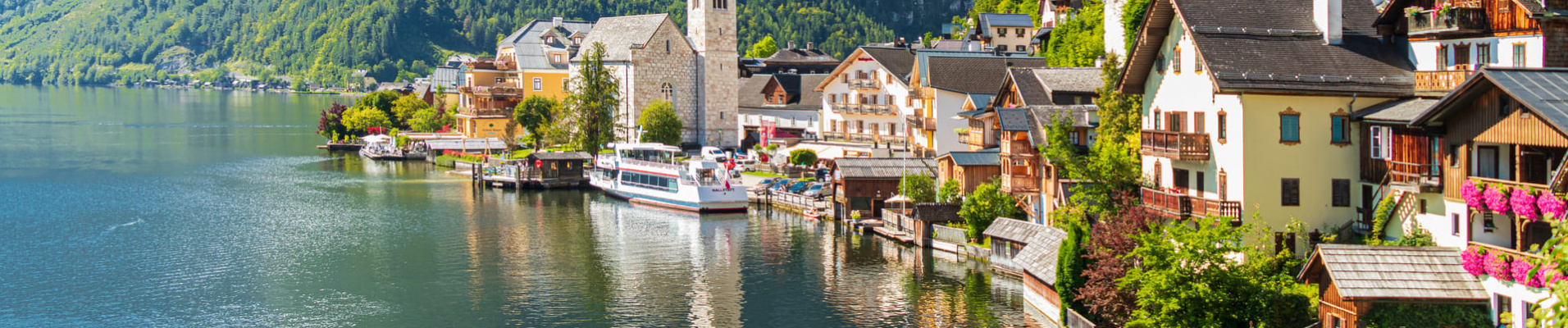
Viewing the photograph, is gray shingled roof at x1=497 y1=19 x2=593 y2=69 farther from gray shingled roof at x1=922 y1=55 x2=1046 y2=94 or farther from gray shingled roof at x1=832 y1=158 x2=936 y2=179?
gray shingled roof at x1=832 y1=158 x2=936 y2=179

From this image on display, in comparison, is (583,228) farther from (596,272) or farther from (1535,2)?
(1535,2)

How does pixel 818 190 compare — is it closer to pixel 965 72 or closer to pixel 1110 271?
pixel 965 72

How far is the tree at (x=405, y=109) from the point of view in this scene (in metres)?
135

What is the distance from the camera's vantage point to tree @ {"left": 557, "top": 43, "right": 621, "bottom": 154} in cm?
9800

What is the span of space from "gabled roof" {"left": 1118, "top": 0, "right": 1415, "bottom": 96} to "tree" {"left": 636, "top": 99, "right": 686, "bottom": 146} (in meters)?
64.1

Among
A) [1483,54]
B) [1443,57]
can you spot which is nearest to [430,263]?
[1443,57]

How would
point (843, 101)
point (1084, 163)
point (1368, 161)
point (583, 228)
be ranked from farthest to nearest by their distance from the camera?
point (843, 101)
point (583, 228)
point (1084, 163)
point (1368, 161)

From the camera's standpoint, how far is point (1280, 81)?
36125 millimetres

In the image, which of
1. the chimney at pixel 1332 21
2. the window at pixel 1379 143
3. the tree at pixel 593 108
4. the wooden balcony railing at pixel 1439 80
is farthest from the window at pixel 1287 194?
the tree at pixel 593 108

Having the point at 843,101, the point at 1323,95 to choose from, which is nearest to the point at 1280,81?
the point at 1323,95

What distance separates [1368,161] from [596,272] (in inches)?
1091

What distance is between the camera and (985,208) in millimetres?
53406

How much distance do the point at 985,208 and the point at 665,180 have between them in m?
28.5

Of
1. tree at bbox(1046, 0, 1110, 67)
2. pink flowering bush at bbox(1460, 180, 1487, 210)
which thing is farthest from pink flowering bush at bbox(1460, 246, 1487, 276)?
tree at bbox(1046, 0, 1110, 67)
